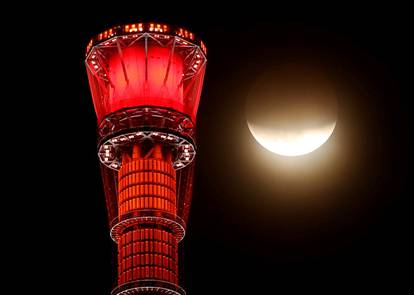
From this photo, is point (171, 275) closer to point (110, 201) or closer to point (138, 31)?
point (110, 201)

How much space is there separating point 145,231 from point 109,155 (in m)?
10.7

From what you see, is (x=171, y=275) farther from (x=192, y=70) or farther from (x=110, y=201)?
(x=192, y=70)

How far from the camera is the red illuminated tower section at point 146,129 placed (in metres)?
173

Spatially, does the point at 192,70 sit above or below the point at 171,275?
above

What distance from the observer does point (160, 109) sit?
173625mm

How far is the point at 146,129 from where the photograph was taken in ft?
568

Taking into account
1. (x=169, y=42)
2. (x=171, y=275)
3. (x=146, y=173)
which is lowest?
(x=171, y=275)

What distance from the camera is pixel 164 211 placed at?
575 feet

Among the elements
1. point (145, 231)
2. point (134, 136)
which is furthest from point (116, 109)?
point (145, 231)

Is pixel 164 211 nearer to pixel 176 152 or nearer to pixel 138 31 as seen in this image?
pixel 176 152

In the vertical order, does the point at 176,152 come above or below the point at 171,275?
above

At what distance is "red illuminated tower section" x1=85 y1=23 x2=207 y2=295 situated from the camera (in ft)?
569

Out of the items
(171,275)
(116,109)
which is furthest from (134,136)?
(171,275)

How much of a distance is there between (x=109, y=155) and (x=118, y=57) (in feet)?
39.6
